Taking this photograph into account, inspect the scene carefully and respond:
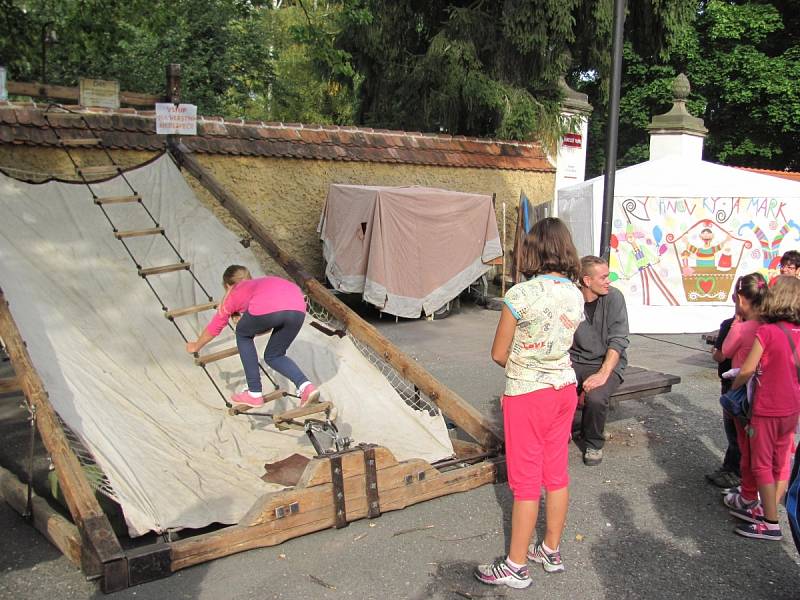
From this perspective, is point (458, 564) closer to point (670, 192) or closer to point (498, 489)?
point (498, 489)

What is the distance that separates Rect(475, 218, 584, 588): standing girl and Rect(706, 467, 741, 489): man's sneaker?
1.77 meters

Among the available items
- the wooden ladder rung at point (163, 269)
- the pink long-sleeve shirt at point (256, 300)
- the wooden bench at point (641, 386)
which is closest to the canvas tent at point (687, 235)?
the wooden bench at point (641, 386)

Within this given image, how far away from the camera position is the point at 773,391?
154 inches

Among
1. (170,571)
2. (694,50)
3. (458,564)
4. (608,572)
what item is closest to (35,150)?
(170,571)

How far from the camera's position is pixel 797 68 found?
21797 mm

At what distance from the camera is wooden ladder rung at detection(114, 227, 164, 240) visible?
6295mm

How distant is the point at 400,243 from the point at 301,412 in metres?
5.55

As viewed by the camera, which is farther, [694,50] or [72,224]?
[694,50]

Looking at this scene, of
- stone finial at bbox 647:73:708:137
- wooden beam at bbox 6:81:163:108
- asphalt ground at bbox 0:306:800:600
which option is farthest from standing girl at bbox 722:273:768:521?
stone finial at bbox 647:73:708:137

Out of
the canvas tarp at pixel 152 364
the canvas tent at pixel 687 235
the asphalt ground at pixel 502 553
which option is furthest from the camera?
the canvas tent at pixel 687 235

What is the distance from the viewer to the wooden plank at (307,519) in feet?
11.7

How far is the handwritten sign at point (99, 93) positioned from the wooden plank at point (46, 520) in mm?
5517

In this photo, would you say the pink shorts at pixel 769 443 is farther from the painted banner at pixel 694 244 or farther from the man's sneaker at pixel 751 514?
the painted banner at pixel 694 244

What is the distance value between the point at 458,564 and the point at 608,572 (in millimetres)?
740
